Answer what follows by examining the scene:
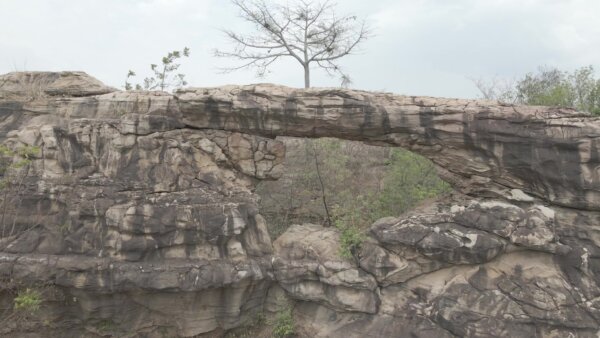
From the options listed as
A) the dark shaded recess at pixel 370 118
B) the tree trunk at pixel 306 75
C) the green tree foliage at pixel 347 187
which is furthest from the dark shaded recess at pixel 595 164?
the tree trunk at pixel 306 75

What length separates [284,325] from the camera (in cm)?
679

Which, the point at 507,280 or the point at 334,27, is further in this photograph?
the point at 334,27

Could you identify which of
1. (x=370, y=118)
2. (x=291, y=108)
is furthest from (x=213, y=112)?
(x=370, y=118)

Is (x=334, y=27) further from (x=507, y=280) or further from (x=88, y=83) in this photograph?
(x=507, y=280)

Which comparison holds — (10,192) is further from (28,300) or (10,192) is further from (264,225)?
(264,225)

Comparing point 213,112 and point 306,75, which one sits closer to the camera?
point 213,112

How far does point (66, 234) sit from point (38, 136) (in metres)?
2.04

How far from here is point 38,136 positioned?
22.6 ft

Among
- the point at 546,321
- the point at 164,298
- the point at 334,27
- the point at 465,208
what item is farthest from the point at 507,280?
the point at 334,27

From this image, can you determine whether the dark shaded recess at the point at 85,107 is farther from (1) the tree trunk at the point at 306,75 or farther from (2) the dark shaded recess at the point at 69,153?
(1) the tree trunk at the point at 306,75

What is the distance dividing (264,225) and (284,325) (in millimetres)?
1966

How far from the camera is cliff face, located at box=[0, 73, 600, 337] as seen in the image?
6258mm

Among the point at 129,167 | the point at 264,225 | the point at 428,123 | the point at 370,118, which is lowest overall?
the point at 264,225

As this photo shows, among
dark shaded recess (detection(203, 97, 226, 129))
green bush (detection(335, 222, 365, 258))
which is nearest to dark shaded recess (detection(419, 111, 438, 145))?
green bush (detection(335, 222, 365, 258))
